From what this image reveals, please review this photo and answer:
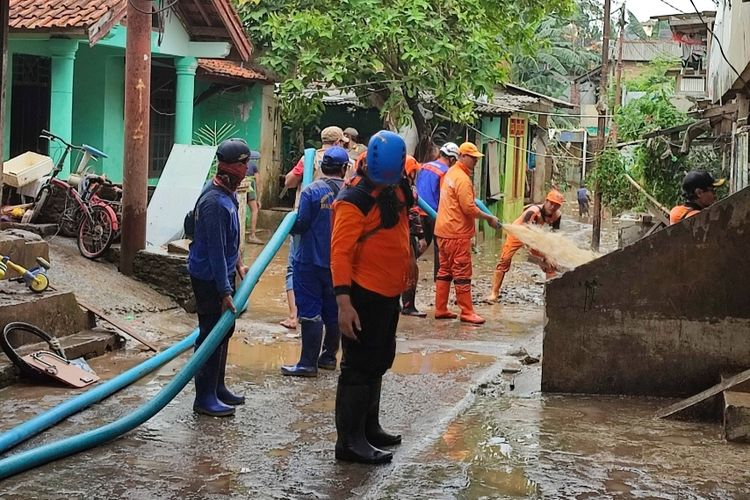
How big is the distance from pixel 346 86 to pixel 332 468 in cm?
1401

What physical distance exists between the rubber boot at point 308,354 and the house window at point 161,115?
40.2ft

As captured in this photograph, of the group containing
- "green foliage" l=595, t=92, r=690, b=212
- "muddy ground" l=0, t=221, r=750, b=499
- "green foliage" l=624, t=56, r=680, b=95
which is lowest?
"muddy ground" l=0, t=221, r=750, b=499

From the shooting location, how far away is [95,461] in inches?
210

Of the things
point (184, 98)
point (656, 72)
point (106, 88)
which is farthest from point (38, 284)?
point (656, 72)

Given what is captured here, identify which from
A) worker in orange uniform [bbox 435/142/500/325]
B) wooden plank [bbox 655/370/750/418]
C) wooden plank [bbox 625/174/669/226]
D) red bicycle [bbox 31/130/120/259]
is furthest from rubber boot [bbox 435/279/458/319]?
wooden plank [bbox 625/174/669/226]

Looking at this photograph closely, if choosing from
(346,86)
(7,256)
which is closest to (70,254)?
(7,256)

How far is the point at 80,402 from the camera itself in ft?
20.6

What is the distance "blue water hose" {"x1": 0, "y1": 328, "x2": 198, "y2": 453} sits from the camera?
5520 mm

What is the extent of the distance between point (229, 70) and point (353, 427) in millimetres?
16188

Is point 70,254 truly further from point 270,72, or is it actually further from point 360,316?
point 270,72

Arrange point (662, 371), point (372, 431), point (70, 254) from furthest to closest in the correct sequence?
point (70, 254) < point (662, 371) < point (372, 431)

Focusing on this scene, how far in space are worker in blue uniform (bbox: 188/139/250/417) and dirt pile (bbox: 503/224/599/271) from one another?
3.50m

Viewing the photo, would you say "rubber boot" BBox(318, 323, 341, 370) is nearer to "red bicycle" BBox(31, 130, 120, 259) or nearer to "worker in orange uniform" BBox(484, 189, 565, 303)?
"red bicycle" BBox(31, 130, 120, 259)

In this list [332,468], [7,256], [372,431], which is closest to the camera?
[332,468]
